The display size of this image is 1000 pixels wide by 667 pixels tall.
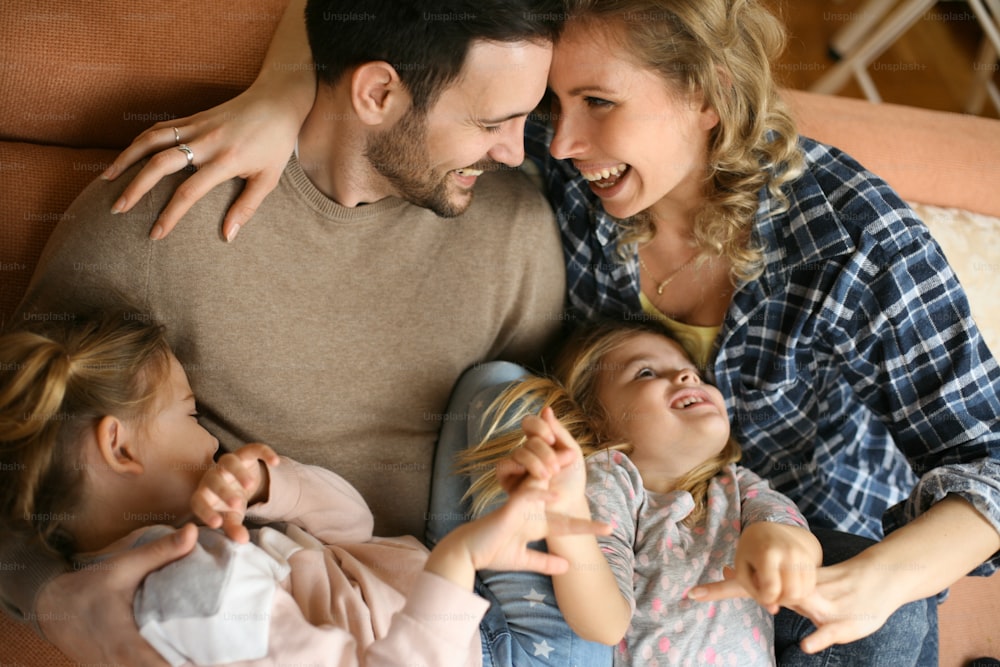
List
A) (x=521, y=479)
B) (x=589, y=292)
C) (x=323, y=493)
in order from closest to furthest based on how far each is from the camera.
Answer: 1. (x=521, y=479)
2. (x=323, y=493)
3. (x=589, y=292)

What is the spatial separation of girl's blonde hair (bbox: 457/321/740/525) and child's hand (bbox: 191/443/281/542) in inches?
15.0

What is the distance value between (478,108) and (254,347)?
55cm

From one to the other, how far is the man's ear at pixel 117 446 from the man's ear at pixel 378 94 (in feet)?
2.06

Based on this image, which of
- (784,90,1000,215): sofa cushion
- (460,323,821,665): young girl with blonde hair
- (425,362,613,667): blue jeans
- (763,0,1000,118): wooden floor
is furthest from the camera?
(763,0,1000,118): wooden floor

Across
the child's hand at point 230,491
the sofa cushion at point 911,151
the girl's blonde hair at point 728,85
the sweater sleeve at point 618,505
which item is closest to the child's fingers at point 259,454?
the child's hand at point 230,491

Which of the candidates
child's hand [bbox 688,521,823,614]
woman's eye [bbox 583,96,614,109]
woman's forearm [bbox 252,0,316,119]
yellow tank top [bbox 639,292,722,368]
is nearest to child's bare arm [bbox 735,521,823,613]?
child's hand [bbox 688,521,823,614]

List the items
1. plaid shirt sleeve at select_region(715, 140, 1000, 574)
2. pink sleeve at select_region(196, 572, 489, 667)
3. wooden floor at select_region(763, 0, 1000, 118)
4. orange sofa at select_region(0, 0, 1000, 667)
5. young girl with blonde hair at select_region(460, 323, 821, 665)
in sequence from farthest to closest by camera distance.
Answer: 1. wooden floor at select_region(763, 0, 1000, 118)
2. orange sofa at select_region(0, 0, 1000, 667)
3. plaid shirt sleeve at select_region(715, 140, 1000, 574)
4. young girl with blonde hair at select_region(460, 323, 821, 665)
5. pink sleeve at select_region(196, 572, 489, 667)

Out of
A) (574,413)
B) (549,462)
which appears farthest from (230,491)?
(574,413)

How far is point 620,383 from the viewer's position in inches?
64.9

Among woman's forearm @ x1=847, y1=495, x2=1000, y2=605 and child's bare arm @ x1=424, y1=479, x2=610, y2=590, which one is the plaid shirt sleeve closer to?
woman's forearm @ x1=847, y1=495, x2=1000, y2=605

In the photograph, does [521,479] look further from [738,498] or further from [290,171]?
[290,171]

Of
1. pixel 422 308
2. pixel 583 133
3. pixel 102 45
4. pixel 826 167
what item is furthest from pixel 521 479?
pixel 102 45

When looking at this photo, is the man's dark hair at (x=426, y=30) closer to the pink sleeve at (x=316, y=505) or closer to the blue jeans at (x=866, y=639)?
the pink sleeve at (x=316, y=505)

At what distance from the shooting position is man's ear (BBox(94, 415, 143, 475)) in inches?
50.7
